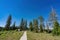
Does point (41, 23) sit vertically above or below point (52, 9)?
below

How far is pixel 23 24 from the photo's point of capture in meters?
80.6

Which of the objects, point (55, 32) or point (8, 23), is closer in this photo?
point (55, 32)

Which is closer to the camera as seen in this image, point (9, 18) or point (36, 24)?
point (36, 24)

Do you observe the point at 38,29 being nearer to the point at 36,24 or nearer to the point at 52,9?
the point at 36,24

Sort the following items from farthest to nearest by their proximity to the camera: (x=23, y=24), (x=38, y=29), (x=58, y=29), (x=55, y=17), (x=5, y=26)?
(x=23, y=24)
(x=5, y=26)
(x=38, y=29)
(x=55, y=17)
(x=58, y=29)

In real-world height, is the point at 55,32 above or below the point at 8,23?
below

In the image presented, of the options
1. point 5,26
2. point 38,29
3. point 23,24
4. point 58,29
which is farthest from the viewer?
point 23,24

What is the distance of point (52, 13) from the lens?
100 ft

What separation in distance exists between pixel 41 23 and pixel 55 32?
1238 inches

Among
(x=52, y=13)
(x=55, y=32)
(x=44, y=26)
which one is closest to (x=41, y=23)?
(x=44, y=26)

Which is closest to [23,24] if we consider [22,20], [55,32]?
[22,20]

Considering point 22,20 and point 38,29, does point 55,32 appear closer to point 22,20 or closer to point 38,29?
point 38,29

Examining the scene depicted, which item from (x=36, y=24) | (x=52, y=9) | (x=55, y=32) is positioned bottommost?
(x=55, y=32)

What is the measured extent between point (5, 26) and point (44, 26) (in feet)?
93.8
